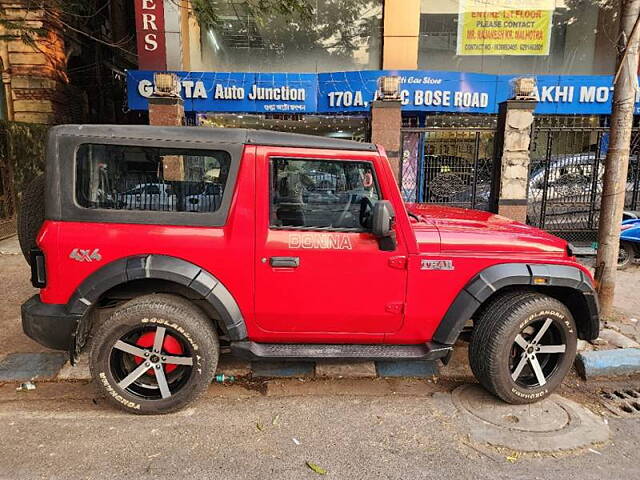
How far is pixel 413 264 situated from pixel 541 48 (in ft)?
44.5

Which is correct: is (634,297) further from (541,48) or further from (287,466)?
(541,48)

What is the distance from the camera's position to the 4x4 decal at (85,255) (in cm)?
293

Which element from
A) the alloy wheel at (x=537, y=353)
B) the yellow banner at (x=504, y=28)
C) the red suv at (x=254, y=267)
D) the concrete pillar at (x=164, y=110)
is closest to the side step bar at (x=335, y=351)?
the red suv at (x=254, y=267)

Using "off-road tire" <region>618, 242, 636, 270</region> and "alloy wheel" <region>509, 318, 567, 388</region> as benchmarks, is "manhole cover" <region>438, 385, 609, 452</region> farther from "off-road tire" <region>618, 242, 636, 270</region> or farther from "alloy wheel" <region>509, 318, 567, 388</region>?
"off-road tire" <region>618, 242, 636, 270</region>

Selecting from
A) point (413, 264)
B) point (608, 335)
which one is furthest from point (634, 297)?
point (413, 264)

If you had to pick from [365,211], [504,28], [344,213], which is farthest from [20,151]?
[504,28]

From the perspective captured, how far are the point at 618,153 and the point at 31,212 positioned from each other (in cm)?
551

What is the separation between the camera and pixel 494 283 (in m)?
3.13

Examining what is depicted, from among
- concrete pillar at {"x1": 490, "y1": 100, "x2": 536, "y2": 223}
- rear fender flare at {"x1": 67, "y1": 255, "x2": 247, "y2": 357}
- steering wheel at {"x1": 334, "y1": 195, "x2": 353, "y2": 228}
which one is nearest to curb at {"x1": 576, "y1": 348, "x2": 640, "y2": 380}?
steering wheel at {"x1": 334, "y1": 195, "x2": 353, "y2": 228}

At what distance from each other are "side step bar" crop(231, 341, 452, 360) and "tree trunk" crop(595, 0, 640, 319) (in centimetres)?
274

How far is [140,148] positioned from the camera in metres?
2.99

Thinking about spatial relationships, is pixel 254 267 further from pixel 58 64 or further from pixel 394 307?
pixel 58 64

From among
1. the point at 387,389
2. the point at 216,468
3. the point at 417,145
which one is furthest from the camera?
the point at 417,145

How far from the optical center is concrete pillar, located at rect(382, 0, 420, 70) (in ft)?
42.2
